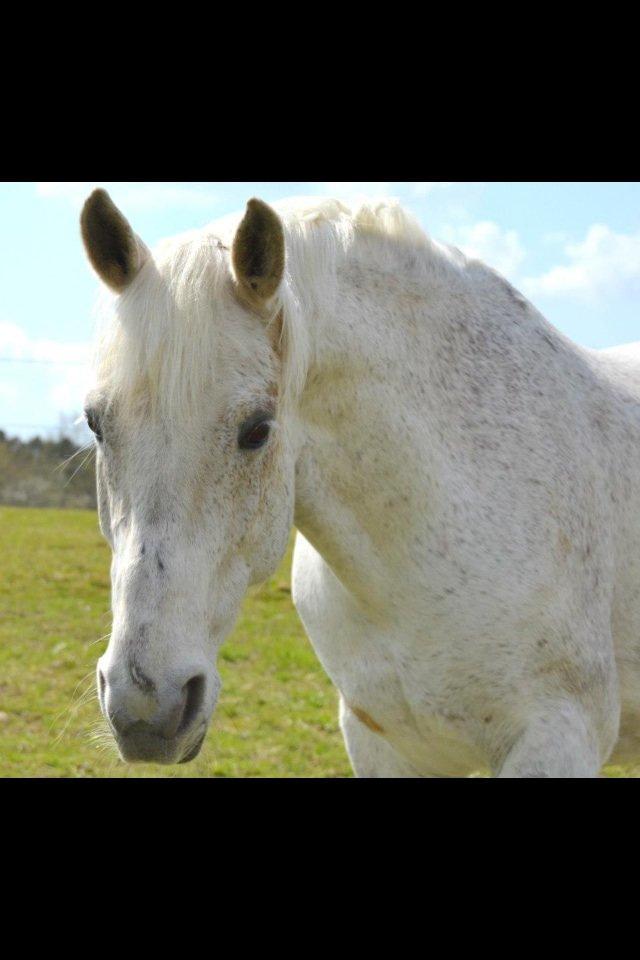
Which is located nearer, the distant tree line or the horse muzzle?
the horse muzzle

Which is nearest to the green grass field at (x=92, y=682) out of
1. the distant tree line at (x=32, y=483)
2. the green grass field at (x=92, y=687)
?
the green grass field at (x=92, y=687)

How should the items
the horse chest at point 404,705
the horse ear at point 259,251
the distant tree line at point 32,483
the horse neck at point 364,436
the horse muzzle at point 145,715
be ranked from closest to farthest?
the horse muzzle at point 145,715 → the horse ear at point 259,251 → the horse neck at point 364,436 → the horse chest at point 404,705 → the distant tree line at point 32,483

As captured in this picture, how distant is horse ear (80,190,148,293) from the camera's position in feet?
8.46

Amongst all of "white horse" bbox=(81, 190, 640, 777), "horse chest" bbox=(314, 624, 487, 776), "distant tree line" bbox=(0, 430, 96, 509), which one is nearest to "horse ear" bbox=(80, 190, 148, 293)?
"white horse" bbox=(81, 190, 640, 777)

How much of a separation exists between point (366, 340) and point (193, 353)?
71 centimetres

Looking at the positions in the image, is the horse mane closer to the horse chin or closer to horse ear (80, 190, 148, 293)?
horse ear (80, 190, 148, 293)

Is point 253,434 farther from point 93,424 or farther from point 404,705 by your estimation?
point 404,705

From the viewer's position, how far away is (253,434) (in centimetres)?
254

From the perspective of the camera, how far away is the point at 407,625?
3004 millimetres

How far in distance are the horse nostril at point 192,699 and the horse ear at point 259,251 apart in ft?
3.52

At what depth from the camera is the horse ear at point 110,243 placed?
8.46 feet

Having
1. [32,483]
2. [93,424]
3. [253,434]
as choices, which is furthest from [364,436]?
[32,483]

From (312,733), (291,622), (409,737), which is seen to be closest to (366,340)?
(409,737)

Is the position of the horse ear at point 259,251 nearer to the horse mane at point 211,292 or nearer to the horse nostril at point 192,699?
the horse mane at point 211,292
